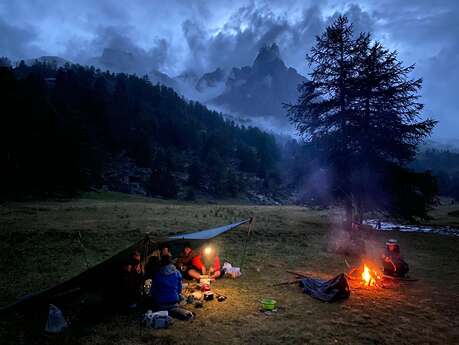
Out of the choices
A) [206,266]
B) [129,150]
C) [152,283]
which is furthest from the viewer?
[129,150]

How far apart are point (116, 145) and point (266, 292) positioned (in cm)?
8213

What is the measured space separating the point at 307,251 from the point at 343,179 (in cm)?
806

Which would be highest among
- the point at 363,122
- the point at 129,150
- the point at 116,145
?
the point at 116,145

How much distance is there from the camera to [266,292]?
1140 cm

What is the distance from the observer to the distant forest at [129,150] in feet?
128

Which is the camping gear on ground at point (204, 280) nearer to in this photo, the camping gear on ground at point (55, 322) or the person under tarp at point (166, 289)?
the person under tarp at point (166, 289)

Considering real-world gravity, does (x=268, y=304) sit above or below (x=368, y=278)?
below

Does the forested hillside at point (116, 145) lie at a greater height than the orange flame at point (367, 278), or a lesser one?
greater

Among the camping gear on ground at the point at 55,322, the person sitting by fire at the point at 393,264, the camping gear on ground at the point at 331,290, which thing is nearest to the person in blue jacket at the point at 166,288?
the camping gear on ground at the point at 55,322

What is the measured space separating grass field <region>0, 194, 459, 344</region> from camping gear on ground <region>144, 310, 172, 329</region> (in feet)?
0.70

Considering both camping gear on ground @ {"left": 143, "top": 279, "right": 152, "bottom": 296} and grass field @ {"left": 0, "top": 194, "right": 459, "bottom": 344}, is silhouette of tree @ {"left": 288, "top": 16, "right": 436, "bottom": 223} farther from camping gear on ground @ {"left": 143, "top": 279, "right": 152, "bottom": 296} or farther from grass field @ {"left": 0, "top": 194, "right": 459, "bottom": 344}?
camping gear on ground @ {"left": 143, "top": 279, "right": 152, "bottom": 296}

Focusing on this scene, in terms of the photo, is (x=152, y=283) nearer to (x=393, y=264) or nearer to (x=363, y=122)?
(x=393, y=264)

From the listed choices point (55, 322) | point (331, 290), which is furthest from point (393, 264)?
point (55, 322)

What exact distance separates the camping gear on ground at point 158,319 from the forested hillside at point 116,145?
118 ft
